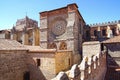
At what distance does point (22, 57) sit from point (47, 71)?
11.1 ft

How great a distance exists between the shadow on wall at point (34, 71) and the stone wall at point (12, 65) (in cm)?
61

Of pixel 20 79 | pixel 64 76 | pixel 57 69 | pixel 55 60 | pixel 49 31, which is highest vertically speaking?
pixel 49 31

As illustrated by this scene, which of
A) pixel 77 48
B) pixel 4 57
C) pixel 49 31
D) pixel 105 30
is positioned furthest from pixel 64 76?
pixel 105 30

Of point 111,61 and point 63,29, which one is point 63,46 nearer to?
point 63,29

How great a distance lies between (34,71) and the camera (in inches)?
606

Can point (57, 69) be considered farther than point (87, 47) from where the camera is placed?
No

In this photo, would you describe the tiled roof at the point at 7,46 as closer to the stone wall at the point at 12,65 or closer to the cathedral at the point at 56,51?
the cathedral at the point at 56,51

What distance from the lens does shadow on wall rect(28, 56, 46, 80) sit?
Result: 15.0 metres

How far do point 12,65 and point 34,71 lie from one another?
287 centimetres

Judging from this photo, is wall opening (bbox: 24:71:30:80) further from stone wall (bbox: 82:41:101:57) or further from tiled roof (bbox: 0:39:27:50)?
stone wall (bbox: 82:41:101:57)

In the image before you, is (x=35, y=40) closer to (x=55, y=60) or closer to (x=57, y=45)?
(x=57, y=45)

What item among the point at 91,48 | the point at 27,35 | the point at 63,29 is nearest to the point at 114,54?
the point at 91,48

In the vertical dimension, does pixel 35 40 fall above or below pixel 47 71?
above

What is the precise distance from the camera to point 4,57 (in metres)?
12.7
